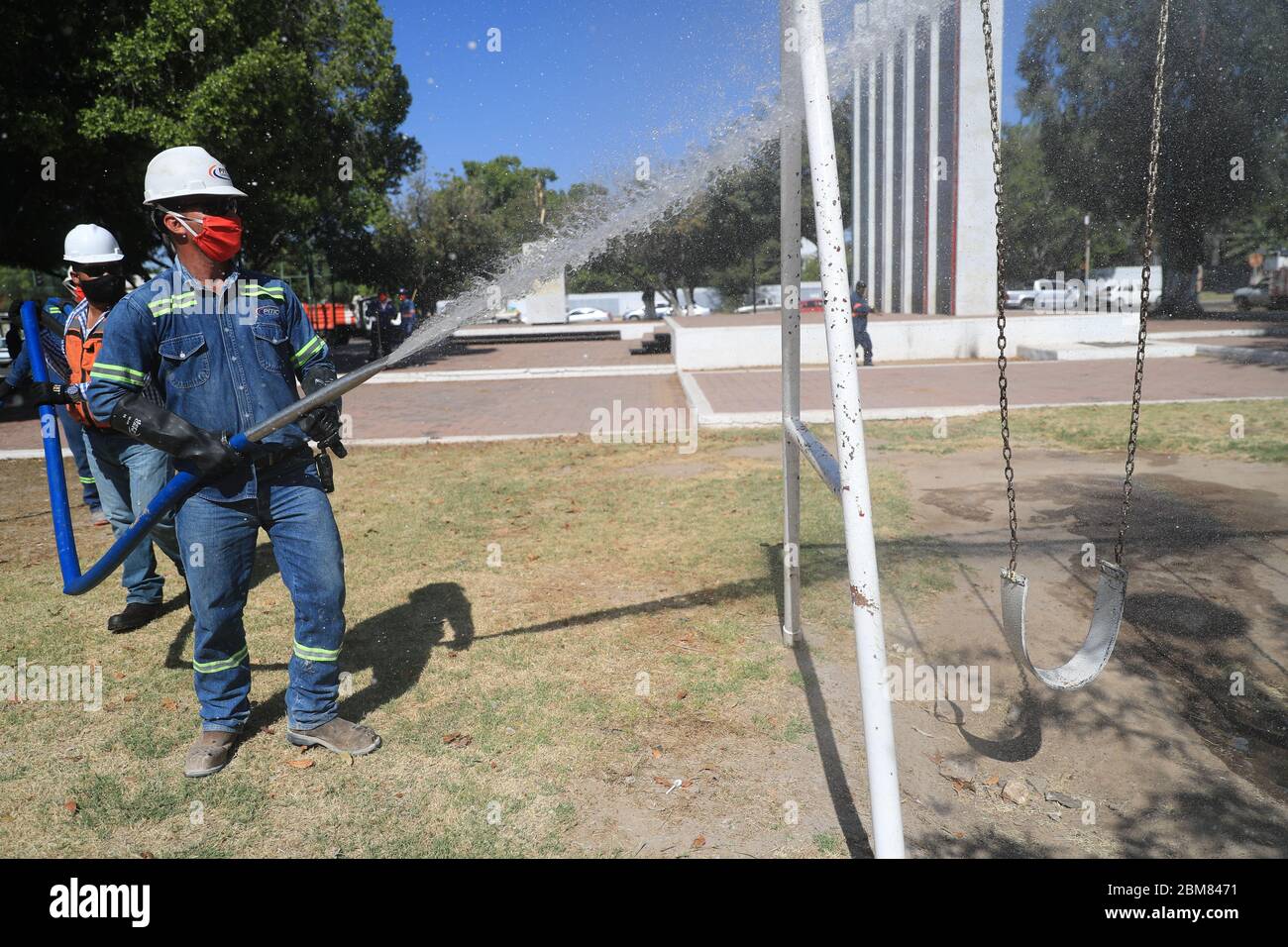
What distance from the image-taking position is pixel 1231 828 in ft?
9.49

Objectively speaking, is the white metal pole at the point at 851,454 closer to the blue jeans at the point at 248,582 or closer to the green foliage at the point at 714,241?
the blue jeans at the point at 248,582

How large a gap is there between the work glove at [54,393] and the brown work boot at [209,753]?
81.5 inches

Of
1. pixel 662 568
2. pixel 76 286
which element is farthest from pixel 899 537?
pixel 76 286

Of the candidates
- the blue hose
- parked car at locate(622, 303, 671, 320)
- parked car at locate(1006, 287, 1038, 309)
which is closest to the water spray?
the blue hose

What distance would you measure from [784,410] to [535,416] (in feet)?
30.6

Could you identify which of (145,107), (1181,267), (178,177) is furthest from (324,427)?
(1181,267)

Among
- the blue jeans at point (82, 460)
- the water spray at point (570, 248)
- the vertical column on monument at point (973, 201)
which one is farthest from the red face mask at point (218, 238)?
the vertical column on monument at point (973, 201)

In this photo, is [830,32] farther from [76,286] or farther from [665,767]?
[76,286]

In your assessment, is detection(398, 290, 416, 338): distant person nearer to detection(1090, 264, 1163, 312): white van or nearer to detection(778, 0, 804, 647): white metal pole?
detection(1090, 264, 1163, 312): white van

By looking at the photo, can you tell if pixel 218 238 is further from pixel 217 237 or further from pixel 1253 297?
pixel 1253 297

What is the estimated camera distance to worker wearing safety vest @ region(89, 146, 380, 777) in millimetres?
3145

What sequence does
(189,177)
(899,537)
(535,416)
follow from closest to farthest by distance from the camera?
(189,177), (899,537), (535,416)

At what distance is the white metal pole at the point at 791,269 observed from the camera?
137 inches

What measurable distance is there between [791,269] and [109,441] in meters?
3.70
